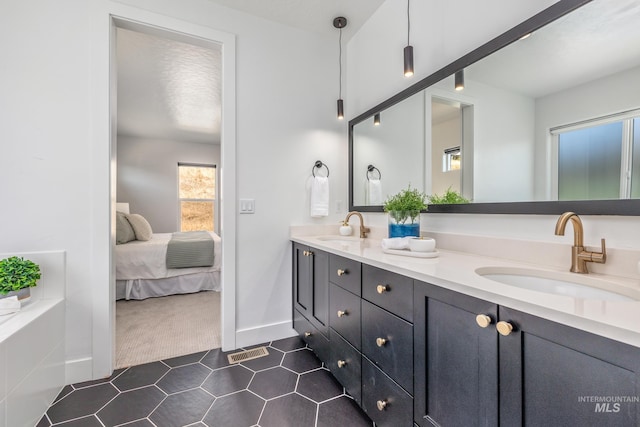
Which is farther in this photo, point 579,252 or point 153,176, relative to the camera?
point 153,176

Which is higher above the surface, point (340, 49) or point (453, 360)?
point (340, 49)

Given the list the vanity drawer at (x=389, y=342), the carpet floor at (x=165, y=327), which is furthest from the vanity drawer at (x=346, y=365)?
the carpet floor at (x=165, y=327)

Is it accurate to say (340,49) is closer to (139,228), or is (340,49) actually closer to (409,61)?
(409,61)

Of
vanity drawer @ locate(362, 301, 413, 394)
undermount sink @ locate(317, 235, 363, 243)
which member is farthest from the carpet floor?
vanity drawer @ locate(362, 301, 413, 394)

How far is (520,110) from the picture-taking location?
1.21 m

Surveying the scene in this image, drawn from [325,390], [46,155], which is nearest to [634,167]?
[325,390]

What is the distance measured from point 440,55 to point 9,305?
8.77 ft

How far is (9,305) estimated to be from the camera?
4.48ft

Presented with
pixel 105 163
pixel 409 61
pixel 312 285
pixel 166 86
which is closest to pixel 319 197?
pixel 312 285

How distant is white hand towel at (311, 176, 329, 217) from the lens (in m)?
2.30

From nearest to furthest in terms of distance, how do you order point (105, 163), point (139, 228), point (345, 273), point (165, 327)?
point (345, 273) < point (105, 163) < point (165, 327) < point (139, 228)

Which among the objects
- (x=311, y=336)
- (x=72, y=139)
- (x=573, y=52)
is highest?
(x=573, y=52)

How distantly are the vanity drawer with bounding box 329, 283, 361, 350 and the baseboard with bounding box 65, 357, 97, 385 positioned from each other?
152cm

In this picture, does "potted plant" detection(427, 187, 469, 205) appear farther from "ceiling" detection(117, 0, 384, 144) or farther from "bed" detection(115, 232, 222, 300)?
"bed" detection(115, 232, 222, 300)
